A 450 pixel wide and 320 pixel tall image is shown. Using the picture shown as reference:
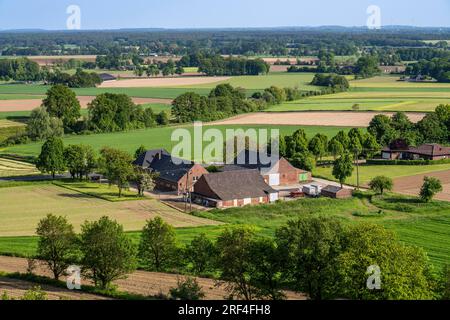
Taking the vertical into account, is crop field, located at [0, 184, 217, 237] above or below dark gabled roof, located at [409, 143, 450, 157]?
below

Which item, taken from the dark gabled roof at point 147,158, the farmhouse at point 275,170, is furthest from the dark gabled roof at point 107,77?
the farmhouse at point 275,170

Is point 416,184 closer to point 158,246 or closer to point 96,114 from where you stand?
point 158,246

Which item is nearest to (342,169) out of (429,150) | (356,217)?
(356,217)

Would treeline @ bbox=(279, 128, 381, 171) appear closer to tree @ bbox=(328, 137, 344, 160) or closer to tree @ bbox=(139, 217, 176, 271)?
tree @ bbox=(328, 137, 344, 160)

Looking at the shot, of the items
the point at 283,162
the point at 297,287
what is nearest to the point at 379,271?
the point at 297,287

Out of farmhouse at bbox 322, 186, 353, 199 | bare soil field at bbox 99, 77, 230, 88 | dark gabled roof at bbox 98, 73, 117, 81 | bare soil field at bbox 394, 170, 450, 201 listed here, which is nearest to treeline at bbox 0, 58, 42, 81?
dark gabled roof at bbox 98, 73, 117, 81

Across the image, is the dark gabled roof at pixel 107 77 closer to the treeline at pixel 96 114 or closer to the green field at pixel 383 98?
the green field at pixel 383 98
